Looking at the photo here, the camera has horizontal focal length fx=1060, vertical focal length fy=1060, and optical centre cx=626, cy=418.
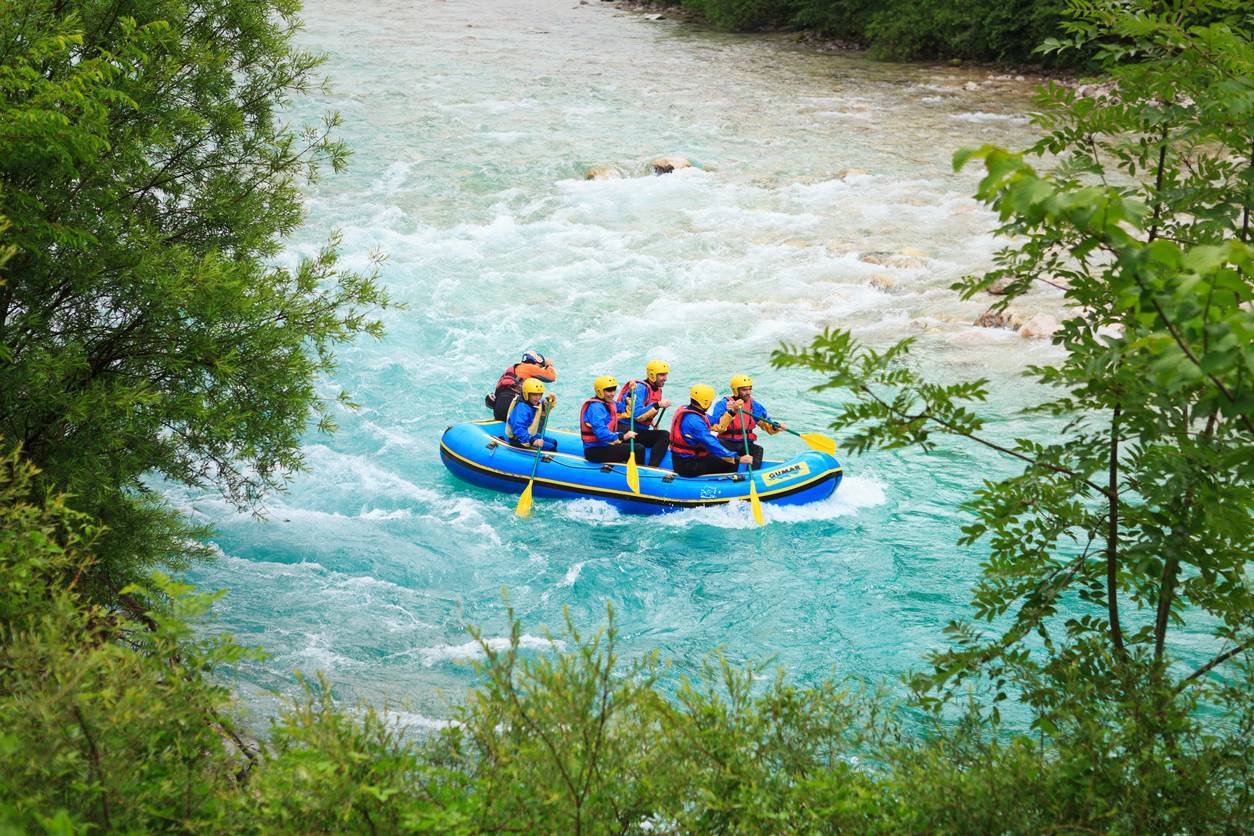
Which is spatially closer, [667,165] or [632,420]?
[632,420]

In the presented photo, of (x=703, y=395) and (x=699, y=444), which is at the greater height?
(x=703, y=395)

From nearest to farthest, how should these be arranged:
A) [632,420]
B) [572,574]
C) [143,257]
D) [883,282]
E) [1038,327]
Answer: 1. [143,257]
2. [572,574]
3. [632,420]
4. [1038,327]
5. [883,282]

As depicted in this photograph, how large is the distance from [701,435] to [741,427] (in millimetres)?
432

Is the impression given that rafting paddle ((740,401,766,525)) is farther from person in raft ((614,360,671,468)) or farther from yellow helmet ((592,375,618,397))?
yellow helmet ((592,375,618,397))

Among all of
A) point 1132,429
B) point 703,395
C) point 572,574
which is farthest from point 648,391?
point 1132,429

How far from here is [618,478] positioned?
410 inches

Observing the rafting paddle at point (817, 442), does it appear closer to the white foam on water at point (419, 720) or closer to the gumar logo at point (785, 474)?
the gumar logo at point (785, 474)

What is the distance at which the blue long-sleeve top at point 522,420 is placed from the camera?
10.6 m

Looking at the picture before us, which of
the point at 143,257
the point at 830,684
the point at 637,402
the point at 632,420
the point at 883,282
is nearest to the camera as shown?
the point at 830,684

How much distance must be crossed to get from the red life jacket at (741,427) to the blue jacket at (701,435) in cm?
21

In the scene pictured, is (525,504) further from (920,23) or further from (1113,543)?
(920,23)

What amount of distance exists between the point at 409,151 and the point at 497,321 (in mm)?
7722

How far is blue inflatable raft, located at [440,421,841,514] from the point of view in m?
10.2

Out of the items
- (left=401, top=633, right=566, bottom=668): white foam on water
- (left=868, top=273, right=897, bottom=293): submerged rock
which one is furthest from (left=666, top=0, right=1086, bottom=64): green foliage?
(left=401, top=633, right=566, bottom=668): white foam on water
